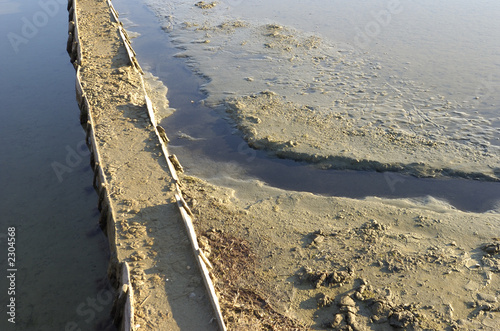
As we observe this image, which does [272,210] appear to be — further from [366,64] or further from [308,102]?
[366,64]

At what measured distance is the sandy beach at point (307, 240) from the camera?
554 centimetres

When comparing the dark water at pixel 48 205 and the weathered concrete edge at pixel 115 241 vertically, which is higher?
the weathered concrete edge at pixel 115 241

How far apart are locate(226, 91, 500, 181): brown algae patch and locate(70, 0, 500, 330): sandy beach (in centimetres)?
3

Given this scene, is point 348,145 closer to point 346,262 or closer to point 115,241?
point 346,262

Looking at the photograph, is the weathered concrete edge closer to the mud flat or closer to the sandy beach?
the sandy beach

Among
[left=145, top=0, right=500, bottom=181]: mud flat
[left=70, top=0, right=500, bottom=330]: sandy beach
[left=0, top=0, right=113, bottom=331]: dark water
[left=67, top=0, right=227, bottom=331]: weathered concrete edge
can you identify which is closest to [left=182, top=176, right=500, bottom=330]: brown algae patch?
[left=70, top=0, right=500, bottom=330]: sandy beach

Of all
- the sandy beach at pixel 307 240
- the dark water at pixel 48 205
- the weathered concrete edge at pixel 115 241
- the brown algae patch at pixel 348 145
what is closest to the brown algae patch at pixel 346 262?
the sandy beach at pixel 307 240

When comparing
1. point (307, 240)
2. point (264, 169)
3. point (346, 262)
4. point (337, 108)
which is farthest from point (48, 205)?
point (337, 108)

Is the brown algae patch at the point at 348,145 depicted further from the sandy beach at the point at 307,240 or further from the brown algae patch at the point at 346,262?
the brown algae patch at the point at 346,262

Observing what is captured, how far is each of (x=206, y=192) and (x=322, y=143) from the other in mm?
2650

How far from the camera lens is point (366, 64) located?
12242 mm

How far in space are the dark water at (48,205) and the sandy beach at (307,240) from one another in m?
1.03

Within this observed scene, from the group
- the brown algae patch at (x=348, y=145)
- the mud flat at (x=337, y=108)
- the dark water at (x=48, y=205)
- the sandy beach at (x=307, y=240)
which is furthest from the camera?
the mud flat at (x=337, y=108)

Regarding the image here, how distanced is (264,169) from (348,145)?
Answer: 179 centimetres
